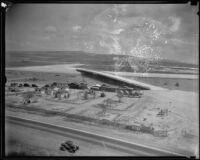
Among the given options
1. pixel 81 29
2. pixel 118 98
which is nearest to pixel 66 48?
pixel 81 29

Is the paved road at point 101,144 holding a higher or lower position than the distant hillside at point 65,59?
lower

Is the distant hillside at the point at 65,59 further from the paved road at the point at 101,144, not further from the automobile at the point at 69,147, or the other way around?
the automobile at the point at 69,147

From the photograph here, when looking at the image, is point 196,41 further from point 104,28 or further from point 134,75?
point 104,28

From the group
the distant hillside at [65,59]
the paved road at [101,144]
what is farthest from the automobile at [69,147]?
the distant hillside at [65,59]

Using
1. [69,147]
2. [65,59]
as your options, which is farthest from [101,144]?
[65,59]

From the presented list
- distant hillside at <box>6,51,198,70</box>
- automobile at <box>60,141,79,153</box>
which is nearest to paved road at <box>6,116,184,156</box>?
automobile at <box>60,141,79,153</box>
